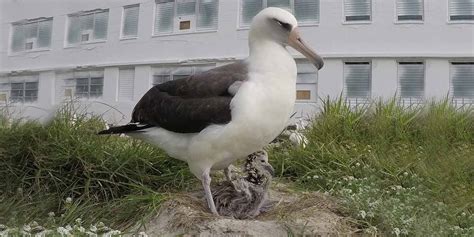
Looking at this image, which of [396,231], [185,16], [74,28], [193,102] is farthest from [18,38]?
[396,231]

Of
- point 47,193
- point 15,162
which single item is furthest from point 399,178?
point 15,162

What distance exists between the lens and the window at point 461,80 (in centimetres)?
318

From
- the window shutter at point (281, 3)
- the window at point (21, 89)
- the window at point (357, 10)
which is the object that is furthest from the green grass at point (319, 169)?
the window shutter at point (281, 3)

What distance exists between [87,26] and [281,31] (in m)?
1.72

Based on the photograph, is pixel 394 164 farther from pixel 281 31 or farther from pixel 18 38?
pixel 18 38

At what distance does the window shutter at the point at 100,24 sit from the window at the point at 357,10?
155cm

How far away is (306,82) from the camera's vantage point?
338cm

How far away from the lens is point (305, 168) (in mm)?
3346

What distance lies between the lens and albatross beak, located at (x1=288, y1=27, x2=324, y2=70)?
2.49m

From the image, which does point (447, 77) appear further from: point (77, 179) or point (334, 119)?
point (77, 179)

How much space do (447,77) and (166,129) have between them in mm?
1619

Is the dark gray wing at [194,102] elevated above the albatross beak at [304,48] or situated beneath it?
situated beneath

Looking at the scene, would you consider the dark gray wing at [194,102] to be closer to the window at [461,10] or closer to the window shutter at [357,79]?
the window shutter at [357,79]

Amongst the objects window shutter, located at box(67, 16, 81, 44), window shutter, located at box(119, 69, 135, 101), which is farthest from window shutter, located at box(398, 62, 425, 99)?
window shutter, located at box(67, 16, 81, 44)
